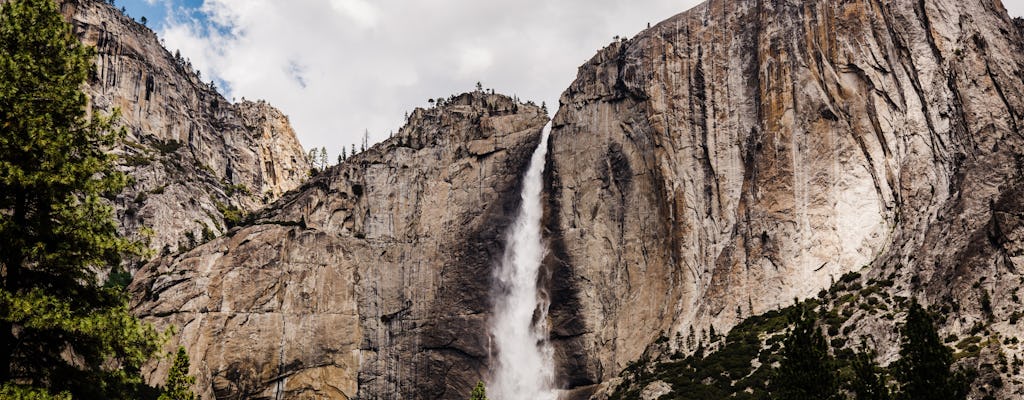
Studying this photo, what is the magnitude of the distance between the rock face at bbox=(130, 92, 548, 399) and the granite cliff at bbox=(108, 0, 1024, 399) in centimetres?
25

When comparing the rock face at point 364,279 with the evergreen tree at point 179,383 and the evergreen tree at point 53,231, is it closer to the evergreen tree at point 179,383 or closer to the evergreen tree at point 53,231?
the evergreen tree at point 179,383

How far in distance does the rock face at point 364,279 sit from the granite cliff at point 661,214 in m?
0.25

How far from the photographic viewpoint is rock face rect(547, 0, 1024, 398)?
75312 millimetres

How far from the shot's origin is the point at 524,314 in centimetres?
10194

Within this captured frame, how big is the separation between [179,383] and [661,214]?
230ft

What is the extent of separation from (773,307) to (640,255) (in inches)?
742

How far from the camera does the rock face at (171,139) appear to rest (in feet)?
394

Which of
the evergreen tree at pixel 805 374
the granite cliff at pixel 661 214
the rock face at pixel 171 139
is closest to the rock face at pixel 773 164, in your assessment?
the granite cliff at pixel 661 214

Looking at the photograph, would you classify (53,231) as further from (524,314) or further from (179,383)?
(524,314)

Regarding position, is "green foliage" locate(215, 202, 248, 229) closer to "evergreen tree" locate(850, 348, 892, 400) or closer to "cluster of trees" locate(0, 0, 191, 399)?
"evergreen tree" locate(850, 348, 892, 400)

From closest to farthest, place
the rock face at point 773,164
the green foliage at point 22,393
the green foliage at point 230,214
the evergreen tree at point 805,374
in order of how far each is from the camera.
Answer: the green foliage at point 22,393
the evergreen tree at point 805,374
the rock face at point 773,164
the green foliage at point 230,214

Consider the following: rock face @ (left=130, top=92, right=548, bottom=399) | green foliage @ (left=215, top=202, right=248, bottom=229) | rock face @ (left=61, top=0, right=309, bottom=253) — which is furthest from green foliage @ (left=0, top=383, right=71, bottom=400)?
green foliage @ (left=215, top=202, right=248, bottom=229)

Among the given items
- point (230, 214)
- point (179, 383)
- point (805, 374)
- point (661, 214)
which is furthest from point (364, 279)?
point (179, 383)

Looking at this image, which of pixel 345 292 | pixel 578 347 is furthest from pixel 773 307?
pixel 345 292
